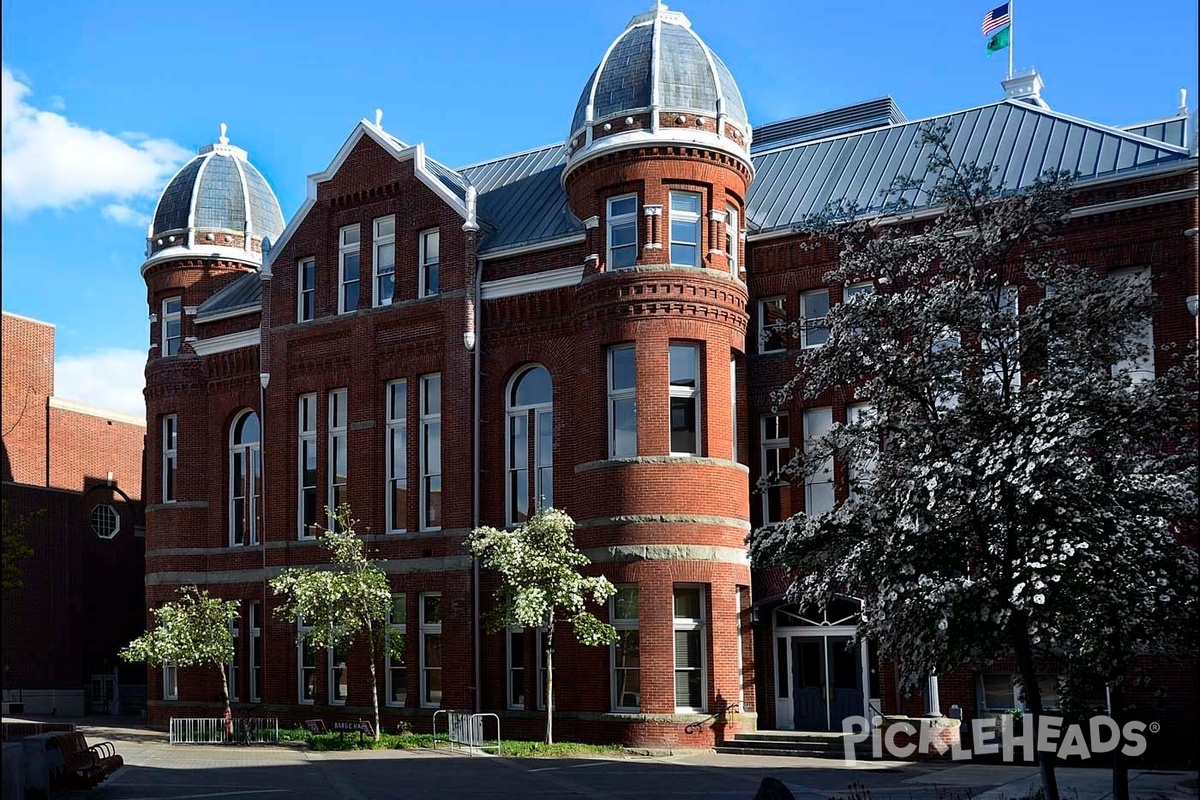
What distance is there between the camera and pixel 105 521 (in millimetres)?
52969

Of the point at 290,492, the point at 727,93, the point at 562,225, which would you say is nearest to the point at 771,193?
the point at 727,93

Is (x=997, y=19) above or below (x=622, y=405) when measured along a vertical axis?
above

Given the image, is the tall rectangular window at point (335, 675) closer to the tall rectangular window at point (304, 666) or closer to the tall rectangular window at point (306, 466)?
the tall rectangular window at point (304, 666)

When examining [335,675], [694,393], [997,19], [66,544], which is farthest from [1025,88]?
[66,544]

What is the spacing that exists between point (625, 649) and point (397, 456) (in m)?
9.02

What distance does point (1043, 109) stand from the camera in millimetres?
32906

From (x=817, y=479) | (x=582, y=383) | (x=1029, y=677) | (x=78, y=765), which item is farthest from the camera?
(x=817, y=479)

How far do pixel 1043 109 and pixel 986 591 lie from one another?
20772 millimetres

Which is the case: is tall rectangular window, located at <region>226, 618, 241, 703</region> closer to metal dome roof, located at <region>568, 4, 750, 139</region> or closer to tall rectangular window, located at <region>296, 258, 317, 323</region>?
tall rectangular window, located at <region>296, 258, 317, 323</region>

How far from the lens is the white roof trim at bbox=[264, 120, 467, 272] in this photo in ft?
113

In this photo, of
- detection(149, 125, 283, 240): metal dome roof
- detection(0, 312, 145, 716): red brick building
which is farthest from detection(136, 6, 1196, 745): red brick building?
detection(0, 312, 145, 716): red brick building

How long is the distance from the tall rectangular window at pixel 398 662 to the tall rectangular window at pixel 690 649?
25.8 ft

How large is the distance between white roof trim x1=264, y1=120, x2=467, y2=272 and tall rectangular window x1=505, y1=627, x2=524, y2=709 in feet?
35.1

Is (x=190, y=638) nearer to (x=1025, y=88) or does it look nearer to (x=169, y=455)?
(x=169, y=455)
